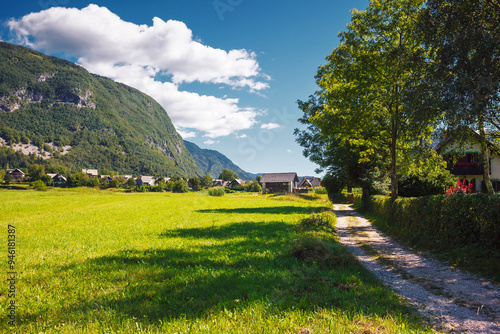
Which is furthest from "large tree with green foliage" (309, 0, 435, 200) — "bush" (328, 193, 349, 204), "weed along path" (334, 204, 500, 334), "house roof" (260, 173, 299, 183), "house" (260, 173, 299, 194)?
"house roof" (260, 173, 299, 183)

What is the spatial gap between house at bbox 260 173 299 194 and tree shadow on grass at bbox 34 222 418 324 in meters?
89.0

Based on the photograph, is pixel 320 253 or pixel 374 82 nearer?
pixel 320 253

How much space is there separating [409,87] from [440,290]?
402 inches

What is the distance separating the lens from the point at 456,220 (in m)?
9.53

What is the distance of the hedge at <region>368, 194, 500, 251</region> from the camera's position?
26.3 feet

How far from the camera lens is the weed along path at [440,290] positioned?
4.57m

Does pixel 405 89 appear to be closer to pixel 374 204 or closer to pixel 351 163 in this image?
pixel 374 204

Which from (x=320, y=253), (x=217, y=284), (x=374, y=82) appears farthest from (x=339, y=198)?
(x=217, y=284)

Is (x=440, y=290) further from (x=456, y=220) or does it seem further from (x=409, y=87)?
(x=409, y=87)

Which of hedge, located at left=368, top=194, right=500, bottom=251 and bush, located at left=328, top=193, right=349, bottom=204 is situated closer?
hedge, located at left=368, top=194, right=500, bottom=251

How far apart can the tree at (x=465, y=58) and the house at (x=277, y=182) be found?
84.9m

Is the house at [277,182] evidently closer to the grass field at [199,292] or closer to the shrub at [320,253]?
the shrub at [320,253]

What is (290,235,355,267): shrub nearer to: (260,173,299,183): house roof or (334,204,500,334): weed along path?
(334,204,500,334): weed along path

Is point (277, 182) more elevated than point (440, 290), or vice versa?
point (277, 182)
